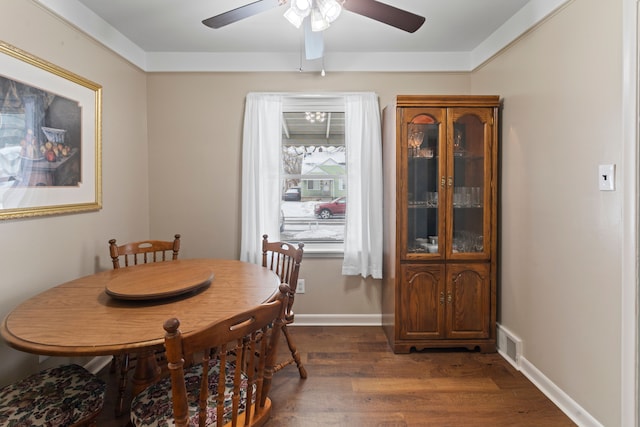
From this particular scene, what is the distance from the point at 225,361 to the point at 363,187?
6.81ft

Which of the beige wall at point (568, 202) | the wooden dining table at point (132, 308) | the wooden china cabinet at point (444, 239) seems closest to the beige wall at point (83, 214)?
the wooden dining table at point (132, 308)

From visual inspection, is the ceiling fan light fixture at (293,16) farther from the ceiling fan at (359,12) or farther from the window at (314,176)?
the window at (314,176)

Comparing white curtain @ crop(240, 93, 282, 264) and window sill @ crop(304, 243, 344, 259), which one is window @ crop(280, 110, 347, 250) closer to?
window sill @ crop(304, 243, 344, 259)

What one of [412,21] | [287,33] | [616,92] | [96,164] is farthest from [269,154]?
[616,92]

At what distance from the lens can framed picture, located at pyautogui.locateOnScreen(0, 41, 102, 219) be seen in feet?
5.29

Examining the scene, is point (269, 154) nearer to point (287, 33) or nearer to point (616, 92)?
point (287, 33)

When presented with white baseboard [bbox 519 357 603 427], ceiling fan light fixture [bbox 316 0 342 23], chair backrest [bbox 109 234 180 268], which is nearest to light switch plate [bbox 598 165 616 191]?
white baseboard [bbox 519 357 603 427]

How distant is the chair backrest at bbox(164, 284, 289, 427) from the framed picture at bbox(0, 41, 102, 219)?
137 centimetres

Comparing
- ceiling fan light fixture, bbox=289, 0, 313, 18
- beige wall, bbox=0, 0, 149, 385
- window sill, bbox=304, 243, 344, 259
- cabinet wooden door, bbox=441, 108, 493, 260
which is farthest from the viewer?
window sill, bbox=304, 243, 344, 259

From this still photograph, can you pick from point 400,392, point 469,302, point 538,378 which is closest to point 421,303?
point 469,302

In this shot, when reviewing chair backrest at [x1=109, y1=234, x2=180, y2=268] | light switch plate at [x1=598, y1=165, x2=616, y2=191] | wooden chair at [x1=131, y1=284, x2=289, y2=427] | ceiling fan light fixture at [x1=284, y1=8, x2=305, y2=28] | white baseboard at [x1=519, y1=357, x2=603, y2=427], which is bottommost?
white baseboard at [x1=519, y1=357, x2=603, y2=427]

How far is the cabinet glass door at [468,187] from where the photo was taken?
2.44 m

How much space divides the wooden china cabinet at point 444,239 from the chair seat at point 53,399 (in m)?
1.92

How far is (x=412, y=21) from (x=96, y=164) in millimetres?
2209
